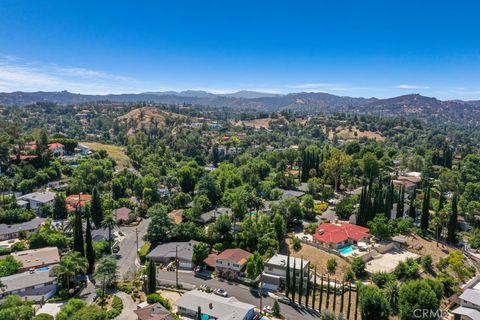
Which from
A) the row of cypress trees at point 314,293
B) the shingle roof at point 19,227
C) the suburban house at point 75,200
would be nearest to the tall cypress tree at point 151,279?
the row of cypress trees at point 314,293

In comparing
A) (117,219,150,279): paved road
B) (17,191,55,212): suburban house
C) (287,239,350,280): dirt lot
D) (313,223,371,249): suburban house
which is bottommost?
(117,219,150,279): paved road

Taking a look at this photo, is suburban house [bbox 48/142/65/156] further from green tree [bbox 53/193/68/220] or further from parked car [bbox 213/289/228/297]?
parked car [bbox 213/289/228/297]

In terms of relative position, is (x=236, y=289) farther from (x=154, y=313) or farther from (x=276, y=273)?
(x=154, y=313)

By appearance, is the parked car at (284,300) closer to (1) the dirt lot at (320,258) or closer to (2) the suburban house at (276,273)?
(2) the suburban house at (276,273)

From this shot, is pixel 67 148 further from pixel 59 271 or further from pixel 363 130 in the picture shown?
pixel 363 130

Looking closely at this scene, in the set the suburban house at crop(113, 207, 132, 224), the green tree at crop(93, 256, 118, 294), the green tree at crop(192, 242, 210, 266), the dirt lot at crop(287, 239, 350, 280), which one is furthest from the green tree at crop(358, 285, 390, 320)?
the suburban house at crop(113, 207, 132, 224)

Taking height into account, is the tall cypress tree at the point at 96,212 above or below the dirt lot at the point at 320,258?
above

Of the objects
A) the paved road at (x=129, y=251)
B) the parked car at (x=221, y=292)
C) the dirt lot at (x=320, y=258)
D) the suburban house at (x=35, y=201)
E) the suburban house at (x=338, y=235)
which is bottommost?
the paved road at (x=129, y=251)

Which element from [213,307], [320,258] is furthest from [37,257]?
[320,258]
